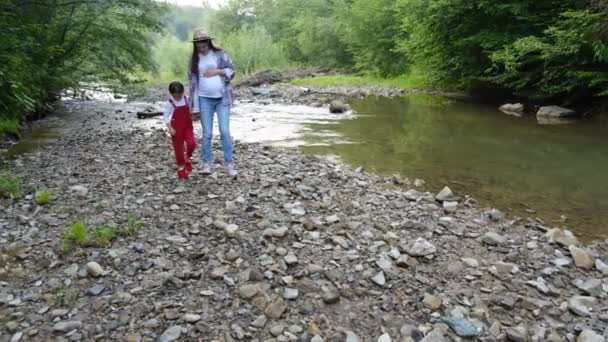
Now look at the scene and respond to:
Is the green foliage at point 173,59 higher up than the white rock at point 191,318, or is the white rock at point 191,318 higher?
the white rock at point 191,318

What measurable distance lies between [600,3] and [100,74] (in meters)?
19.1

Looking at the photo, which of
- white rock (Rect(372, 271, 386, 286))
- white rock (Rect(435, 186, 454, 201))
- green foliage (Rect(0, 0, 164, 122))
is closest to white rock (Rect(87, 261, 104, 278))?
white rock (Rect(372, 271, 386, 286))

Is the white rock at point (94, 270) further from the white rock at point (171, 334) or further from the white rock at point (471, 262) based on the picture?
the white rock at point (471, 262)

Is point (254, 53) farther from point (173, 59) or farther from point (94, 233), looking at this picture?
point (94, 233)

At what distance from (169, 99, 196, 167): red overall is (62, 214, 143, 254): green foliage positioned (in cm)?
221

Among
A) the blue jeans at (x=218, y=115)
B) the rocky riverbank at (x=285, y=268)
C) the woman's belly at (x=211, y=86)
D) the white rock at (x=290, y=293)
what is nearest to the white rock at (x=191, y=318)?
the rocky riverbank at (x=285, y=268)

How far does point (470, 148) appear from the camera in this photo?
39.3 ft

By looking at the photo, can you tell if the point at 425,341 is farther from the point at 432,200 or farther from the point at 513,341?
the point at 432,200

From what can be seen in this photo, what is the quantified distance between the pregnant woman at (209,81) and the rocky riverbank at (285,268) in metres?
1.09

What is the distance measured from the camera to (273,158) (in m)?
9.74

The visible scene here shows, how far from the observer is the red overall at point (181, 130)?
757 centimetres

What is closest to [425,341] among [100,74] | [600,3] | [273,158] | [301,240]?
[301,240]

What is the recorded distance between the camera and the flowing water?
7852mm

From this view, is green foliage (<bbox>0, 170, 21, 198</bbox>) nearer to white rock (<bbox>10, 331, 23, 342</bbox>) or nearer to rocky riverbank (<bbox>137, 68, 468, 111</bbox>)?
white rock (<bbox>10, 331, 23, 342</bbox>)
